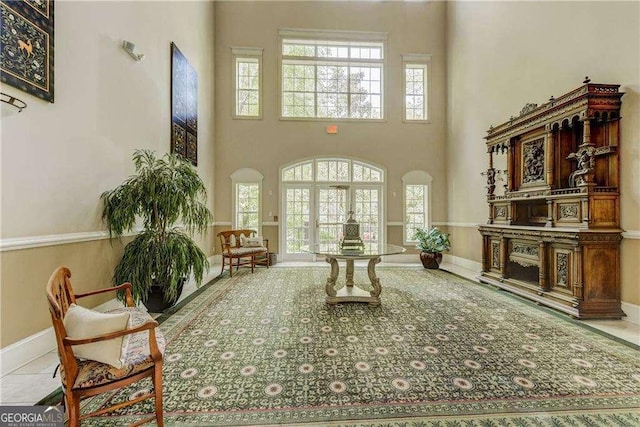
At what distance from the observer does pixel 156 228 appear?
3301 millimetres

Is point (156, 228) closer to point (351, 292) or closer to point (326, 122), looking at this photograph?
point (351, 292)

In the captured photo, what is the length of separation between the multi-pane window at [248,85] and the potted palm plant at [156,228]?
4.15 metres

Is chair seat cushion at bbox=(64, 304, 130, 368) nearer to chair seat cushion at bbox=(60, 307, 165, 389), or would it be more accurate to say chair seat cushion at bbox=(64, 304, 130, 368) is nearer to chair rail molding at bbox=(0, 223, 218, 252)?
chair seat cushion at bbox=(60, 307, 165, 389)

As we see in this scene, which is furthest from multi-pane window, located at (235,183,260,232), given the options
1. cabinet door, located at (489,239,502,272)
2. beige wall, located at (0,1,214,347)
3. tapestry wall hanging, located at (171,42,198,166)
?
cabinet door, located at (489,239,502,272)

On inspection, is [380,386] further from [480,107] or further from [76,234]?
[480,107]

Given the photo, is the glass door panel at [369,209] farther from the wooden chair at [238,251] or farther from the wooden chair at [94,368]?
the wooden chair at [94,368]

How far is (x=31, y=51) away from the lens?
7.52 feet

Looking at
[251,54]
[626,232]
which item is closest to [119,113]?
[251,54]

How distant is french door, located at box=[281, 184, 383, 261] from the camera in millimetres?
7109

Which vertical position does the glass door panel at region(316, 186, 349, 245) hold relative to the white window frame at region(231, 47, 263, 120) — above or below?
below


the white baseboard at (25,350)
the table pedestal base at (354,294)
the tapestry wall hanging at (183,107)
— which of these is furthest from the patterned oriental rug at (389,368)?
the tapestry wall hanging at (183,107)

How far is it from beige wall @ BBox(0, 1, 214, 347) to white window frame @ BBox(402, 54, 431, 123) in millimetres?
5345

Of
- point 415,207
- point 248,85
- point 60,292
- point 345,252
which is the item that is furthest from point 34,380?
point 415,207

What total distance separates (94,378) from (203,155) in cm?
545
